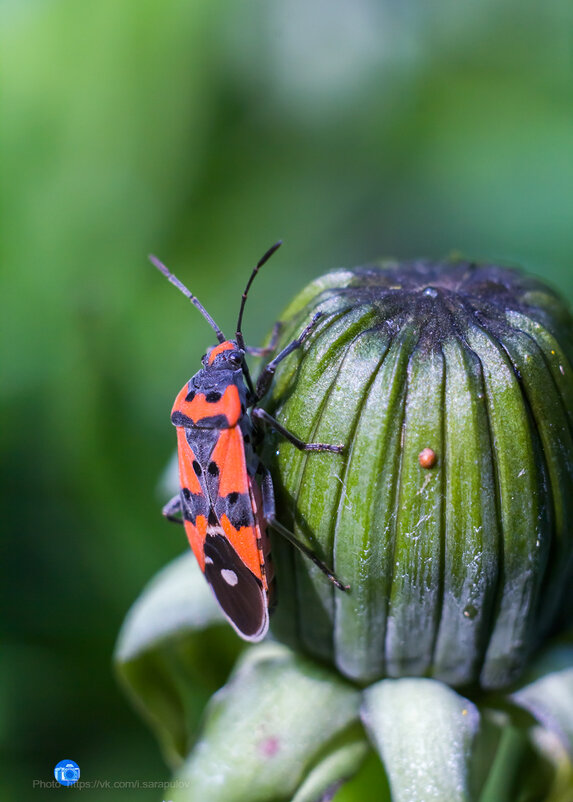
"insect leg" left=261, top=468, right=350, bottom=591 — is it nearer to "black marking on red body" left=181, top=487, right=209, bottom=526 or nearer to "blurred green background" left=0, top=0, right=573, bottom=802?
"black marking on red body" left=181, top=487, right=209, bottom=526

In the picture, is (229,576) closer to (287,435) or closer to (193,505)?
A: (193,505)

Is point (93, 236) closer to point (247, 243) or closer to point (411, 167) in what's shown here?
point (247, 243)

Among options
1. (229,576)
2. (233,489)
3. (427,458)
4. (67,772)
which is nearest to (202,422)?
(233,489)

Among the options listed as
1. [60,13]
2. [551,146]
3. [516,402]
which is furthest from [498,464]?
[60,13]

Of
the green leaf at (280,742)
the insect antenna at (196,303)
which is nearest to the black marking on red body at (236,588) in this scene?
the green leaf at (280,742)

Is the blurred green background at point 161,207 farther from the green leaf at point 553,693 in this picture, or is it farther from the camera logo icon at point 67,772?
the green leaf at point 553,693

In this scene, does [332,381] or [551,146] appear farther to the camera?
[551,146]

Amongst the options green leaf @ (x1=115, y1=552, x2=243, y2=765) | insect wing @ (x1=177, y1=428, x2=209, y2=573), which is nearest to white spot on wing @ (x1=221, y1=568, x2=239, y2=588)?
insect wing @ (x1=177, y1=428, x2=209, y2=573)
